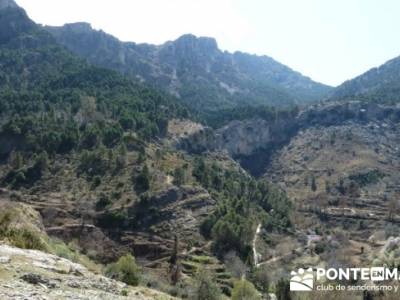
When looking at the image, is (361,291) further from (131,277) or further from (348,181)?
(348,181)

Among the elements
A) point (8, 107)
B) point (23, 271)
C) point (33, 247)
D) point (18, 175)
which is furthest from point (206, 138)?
point (23, 271)

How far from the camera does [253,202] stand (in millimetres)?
151250

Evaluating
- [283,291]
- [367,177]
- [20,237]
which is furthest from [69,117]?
[20,237]

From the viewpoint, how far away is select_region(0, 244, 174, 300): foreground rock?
3272 centimetres

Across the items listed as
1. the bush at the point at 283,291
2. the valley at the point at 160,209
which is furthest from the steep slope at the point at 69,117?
the bush at the point at 283,291

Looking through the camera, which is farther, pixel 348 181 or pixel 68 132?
pixel 348 181

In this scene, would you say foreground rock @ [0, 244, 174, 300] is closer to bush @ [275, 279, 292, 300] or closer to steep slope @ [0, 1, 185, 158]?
bush @ [275, 279, 292, 300]

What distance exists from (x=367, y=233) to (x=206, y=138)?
240 feet

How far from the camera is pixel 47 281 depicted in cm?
3581

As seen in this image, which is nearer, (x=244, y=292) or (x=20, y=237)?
(x=20, y=237)

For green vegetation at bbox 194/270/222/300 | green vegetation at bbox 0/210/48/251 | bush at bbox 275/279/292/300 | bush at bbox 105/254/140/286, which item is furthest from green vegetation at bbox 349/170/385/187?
green vegetation at bbox 0/210/48/251

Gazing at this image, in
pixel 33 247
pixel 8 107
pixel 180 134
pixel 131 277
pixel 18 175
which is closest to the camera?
pixel 33 247
